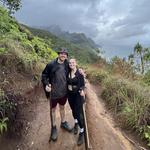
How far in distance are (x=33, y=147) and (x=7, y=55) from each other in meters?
3.91

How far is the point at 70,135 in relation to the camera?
8469 millimetres

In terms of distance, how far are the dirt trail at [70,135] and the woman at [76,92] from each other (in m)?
0.43

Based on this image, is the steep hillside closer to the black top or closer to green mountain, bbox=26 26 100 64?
the black top

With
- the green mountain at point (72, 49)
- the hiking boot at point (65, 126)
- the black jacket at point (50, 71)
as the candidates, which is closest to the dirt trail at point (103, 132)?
the hiking boot at point (65, 126)

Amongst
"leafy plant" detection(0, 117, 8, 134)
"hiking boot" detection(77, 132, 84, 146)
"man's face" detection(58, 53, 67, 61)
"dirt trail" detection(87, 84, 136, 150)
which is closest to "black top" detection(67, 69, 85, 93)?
"man's face" detection(58, 53, 67, 61)

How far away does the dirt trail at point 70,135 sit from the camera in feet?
27.0

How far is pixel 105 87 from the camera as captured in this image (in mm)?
12602

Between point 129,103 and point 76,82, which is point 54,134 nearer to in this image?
point 76,82

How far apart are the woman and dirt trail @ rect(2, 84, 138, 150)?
0.43m

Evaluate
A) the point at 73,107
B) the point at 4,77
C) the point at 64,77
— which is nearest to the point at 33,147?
the point at 73,107

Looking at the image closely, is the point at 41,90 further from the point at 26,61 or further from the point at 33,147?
the point at 33,147

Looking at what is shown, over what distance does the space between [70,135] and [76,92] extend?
1190 millimetres

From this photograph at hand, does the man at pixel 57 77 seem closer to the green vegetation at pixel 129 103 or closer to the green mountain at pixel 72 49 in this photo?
the green vegetation at pixel 129 103

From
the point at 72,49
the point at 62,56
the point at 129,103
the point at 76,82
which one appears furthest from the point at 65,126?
the point at 72,49
